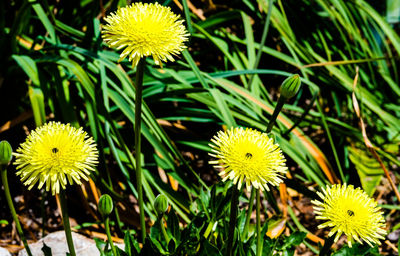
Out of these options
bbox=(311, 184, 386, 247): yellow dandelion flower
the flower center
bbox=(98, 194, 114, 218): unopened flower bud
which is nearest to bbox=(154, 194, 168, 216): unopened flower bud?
bbox=(98, 194, 114, 218): unopened flower bud

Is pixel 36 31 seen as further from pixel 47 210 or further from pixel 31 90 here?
pixel 47 210

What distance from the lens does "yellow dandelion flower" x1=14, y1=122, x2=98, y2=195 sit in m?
0.94

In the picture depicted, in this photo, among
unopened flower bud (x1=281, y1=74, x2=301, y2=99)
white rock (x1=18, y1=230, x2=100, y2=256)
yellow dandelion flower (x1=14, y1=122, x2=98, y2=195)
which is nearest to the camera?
yellow dandelion flower (x1=14, y1=122, x2=98, y2=195)

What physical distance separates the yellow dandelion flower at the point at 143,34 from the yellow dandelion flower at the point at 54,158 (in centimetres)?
22

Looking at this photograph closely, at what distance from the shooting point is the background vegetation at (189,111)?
173 centimetres

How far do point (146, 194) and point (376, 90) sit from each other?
154 centimetres

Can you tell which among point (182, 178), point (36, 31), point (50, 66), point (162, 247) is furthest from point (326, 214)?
point (36, 31)

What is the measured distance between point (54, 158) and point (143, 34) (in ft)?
1.12

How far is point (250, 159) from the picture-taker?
3.14ft

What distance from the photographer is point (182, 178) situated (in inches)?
71.3

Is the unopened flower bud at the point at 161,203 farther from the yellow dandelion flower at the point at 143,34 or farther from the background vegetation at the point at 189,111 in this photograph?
the yellow dandelion flower at the point at 143,34

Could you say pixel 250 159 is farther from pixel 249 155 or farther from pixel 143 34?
pixel 143 34

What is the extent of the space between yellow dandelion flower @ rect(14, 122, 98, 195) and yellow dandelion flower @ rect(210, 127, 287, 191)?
294mm

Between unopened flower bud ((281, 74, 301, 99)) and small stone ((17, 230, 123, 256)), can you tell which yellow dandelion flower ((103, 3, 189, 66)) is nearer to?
unopened flower bud ((281, 74, 301, 99))
